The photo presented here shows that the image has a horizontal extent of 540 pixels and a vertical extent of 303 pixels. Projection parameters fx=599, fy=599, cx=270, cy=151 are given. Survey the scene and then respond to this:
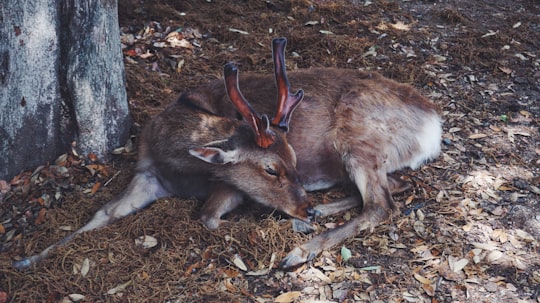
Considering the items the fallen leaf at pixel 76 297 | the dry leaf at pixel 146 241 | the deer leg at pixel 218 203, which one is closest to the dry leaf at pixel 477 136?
the deer leg at pixel 218 203

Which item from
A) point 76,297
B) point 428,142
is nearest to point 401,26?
point 428,142

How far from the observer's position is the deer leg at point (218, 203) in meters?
4.59

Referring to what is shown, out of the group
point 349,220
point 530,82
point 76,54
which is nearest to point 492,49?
point 530,82

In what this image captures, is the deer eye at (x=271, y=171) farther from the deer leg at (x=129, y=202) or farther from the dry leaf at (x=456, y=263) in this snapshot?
the dry leaf at (x=456, y=263)

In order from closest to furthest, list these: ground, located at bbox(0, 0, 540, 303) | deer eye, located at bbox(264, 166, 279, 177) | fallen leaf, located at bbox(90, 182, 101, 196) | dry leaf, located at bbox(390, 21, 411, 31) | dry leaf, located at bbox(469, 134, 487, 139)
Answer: ground, located at bbox(0, 0, 540, 303)
deer eye, located at bbox(264, 166, 279, 177)
fallen leaf, located at bbox(90, 182, 101, 196)
dry leaf, located at bbox(469, 134, 487, 139)
dry leaf, located at bbox(390, 21, 411, 31)

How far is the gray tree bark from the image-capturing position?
14.7ft

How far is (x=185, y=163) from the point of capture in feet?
15.9

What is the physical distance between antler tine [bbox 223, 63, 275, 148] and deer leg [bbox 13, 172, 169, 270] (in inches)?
39.7

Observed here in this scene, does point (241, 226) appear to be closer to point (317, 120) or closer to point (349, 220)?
point (349, 220)

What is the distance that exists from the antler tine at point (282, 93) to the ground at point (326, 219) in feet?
2.49

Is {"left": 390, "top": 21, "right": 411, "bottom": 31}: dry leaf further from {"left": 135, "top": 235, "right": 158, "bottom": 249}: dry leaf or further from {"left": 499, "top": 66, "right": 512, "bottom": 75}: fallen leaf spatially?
{"left": 135, "top": 235, "right": 158, "bottom": 249}: dry leaf

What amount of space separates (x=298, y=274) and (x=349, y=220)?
2.59ft

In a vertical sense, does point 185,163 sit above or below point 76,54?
below

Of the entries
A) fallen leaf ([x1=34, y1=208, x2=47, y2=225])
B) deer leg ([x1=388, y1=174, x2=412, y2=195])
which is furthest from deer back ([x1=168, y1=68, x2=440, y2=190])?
fallen leaf ([x1=34, y1=208, x2=47, y2=225])
